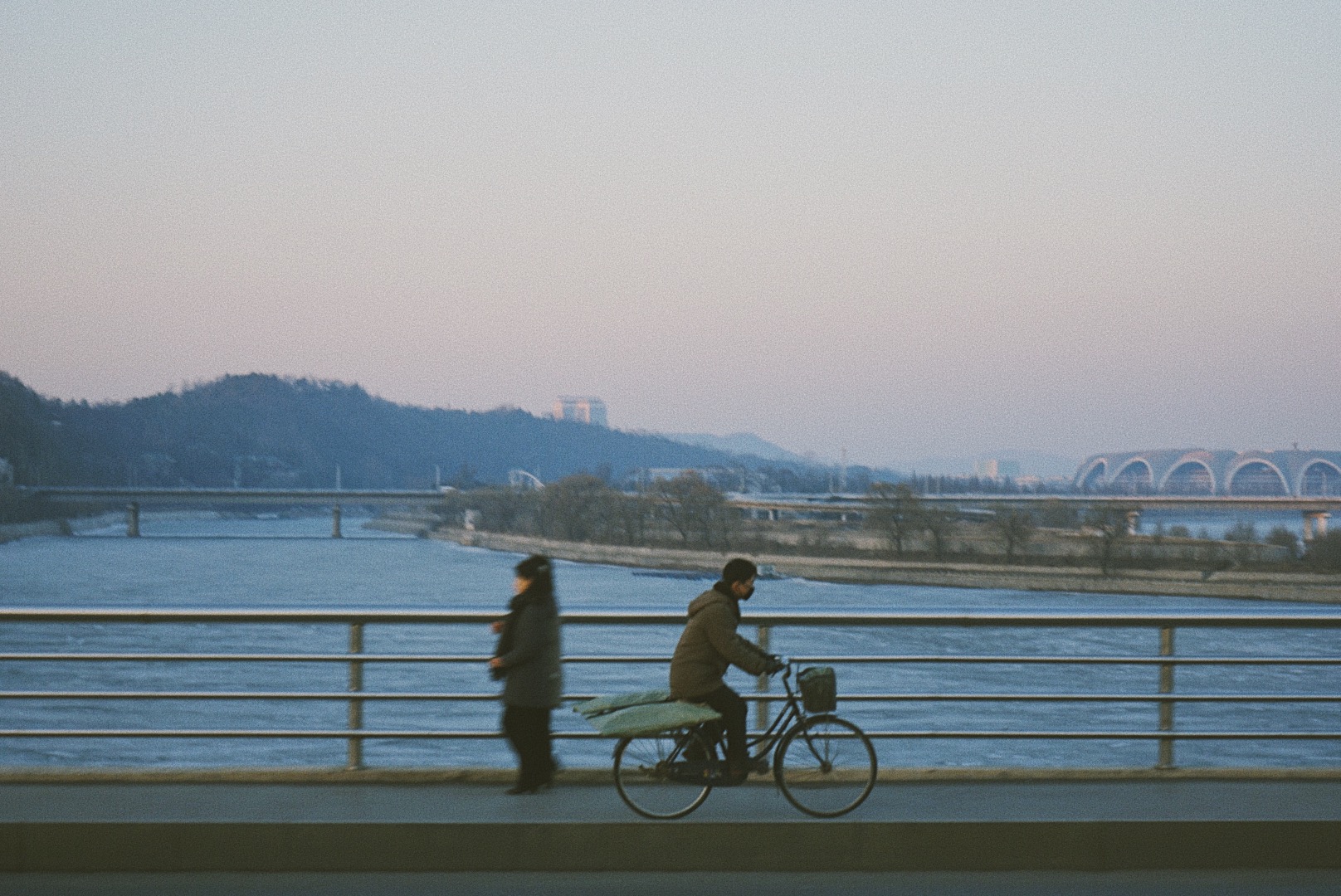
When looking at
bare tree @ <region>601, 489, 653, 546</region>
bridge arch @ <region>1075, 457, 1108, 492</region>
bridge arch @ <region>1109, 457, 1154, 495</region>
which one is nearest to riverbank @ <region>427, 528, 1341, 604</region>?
bare tree @ <region>601, 489, 653, 546</region>

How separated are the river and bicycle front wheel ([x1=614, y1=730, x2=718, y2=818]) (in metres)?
6.75

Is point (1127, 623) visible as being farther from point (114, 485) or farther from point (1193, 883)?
point (114, 485)

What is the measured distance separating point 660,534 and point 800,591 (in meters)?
27.5

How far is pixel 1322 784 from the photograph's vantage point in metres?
7.60

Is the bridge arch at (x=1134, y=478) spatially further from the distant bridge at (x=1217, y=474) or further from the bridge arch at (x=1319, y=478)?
the bridge arch at (x=1319, y=478)

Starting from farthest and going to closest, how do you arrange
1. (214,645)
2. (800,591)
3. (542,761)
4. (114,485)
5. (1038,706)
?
(114,485), (800,591), (214,645), (1038,706), (542,761)

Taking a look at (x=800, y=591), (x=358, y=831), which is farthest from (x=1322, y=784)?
(x=800, y=591)

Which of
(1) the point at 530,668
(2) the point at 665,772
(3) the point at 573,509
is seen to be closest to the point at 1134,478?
(3) the point at 573,509

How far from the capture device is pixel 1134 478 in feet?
504

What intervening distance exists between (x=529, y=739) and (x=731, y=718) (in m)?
1.10

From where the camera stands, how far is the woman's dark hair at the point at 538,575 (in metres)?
7.07

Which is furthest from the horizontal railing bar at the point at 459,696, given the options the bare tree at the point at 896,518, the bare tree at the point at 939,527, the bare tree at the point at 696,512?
the bare tree at the point at 696,512

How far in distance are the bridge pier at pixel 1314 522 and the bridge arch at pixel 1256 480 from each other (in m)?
21.6

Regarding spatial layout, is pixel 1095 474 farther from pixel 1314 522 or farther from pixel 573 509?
pixel 573 509
